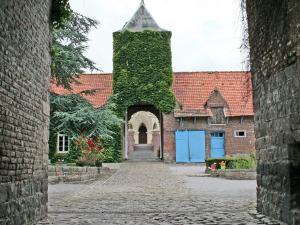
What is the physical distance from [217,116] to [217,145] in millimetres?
2361

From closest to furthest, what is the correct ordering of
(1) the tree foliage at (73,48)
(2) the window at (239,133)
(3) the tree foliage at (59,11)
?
(3) the tree foliage at (59,11), (1) the tree foliage at (73,48), (2) the window at (239,133)

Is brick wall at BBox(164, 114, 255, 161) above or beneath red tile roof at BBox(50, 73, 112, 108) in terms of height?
beneath

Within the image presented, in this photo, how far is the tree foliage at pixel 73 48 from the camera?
25969 mm

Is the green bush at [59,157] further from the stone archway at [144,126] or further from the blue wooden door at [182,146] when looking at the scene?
the stone archway at [144,126]

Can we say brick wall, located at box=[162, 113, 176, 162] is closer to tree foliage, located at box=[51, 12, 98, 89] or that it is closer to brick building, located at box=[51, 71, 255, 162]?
brick building, located at box=[51, 71, 255, 162]

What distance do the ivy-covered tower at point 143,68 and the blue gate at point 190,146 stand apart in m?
2.43

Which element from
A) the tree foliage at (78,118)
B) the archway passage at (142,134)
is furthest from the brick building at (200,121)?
the archway passage at (142,134)

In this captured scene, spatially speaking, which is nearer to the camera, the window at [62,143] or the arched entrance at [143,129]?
the window at [62,143]

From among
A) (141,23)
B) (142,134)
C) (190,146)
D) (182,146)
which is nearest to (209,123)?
(190,146)

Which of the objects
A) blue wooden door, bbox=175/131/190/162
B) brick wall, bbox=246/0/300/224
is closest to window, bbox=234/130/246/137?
blue wooden door, bbox=175/131/190/162

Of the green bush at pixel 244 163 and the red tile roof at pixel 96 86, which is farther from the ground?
the red tile roof at pixel 96 86

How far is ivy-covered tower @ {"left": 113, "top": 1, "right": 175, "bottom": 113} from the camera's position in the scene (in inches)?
1382

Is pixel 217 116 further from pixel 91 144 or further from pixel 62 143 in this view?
pixel 91 144

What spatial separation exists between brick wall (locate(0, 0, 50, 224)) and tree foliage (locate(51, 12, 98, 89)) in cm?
1603
